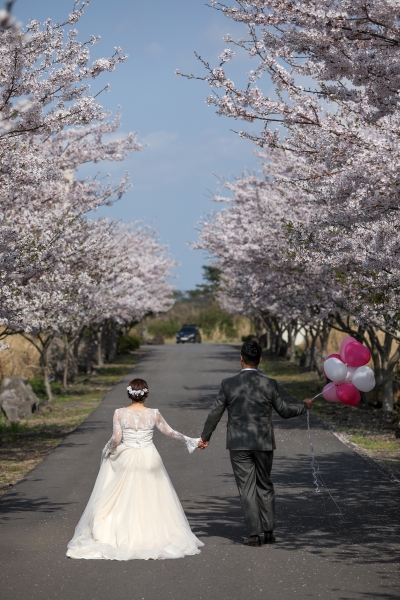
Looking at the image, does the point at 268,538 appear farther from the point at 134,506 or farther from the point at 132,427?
the point at 132,427

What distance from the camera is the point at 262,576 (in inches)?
292

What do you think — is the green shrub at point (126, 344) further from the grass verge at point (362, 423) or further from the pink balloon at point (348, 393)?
the pink balloon at point (348, 393)

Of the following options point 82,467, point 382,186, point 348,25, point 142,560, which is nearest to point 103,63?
point 348,25

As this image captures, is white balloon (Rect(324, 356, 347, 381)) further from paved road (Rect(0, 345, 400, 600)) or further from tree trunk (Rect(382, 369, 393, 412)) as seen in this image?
tree trunk (Rect(382, 369, 393, 412))

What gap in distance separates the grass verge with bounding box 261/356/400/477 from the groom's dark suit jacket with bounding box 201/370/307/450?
4.67m

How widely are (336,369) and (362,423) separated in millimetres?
10774

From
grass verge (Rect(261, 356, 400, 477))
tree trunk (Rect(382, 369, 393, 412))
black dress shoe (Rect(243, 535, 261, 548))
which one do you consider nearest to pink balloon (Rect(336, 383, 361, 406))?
black dress shoe (Rect(243, 535, 261, 548))

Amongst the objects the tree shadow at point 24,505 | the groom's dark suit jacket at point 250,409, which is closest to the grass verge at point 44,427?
the tree shadow at point 24,505

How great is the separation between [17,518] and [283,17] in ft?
20.0

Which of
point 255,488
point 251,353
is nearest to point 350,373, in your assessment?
point 251,353

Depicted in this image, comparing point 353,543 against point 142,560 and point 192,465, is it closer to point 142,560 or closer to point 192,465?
point 142,560

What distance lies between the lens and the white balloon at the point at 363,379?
9508 millimetres

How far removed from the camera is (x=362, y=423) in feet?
66.3

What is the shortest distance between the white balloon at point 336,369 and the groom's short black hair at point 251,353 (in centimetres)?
104
